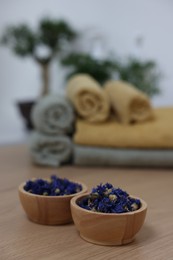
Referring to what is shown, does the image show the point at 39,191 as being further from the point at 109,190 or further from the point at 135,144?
the point at 135,144

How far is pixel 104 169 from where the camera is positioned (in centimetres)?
100

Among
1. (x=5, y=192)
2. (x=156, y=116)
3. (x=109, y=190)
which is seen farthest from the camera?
(x=156, y=116)

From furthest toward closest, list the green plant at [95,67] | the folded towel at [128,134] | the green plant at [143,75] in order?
the green plant at [95,67]
the green plant at [143,75]
the folded towel at [128,134]

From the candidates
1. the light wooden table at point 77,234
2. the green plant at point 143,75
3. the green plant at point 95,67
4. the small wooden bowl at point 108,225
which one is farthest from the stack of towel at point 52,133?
the green plant at point 95,67

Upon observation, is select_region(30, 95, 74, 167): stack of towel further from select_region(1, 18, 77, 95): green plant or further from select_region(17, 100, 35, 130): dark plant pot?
select_region(1, 18, 77, 95): green plant

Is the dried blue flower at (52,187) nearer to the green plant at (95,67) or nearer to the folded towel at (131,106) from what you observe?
the folded towel at (131,106)

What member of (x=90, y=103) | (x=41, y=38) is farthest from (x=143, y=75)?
(x=90, y=103)

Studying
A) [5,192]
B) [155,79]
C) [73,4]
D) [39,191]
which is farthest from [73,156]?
[73,4]

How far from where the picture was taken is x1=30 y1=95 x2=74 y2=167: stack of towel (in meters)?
1.04

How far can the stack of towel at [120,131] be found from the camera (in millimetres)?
1010

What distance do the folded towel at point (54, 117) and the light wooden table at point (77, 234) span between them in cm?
18

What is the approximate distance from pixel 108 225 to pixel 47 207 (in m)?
0.12

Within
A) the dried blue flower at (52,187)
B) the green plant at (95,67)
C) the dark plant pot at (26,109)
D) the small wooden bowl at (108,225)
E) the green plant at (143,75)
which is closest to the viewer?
A: the small wooden bowl at (108,225)

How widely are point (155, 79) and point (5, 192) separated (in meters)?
1.39
